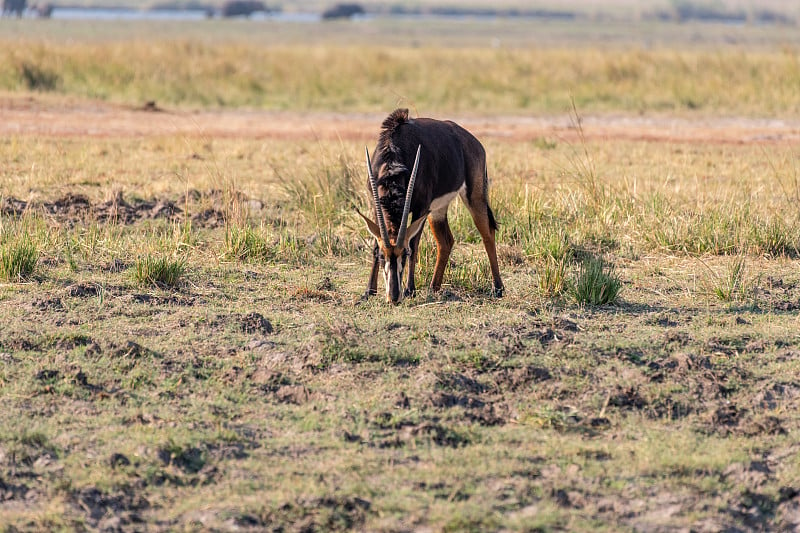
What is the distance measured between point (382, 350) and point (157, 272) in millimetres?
2414

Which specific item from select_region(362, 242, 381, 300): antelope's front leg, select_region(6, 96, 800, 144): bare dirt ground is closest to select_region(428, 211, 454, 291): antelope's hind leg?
select_region(362, 242, 381, 300): antelope's front leg

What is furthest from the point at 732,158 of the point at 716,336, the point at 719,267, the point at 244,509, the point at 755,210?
the point at 244,509

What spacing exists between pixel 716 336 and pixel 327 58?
22340 mm

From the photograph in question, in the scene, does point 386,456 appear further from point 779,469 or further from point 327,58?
point 327,58

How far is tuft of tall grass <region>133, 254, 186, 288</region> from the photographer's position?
27.0 feet

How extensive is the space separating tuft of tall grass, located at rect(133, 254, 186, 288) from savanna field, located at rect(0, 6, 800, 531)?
24mm

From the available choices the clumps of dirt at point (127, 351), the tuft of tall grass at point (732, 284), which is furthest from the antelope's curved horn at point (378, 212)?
the tuft of tall grass at point (732, 284)

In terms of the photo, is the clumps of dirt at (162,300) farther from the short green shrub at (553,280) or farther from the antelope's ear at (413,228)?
the short green shrub at (553,280)

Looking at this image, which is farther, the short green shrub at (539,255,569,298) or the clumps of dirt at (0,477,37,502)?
the short green shrub at (539,255,569,298)

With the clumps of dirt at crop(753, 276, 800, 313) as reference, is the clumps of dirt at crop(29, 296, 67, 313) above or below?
below

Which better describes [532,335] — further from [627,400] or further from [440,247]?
[440,247]

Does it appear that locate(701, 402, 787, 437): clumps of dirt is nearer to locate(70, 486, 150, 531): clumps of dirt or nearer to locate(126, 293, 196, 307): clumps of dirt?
locate(70, 486, 150, 531): clumps of dirt

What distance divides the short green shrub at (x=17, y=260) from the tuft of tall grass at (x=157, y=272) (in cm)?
83

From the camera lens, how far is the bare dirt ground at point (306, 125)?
17109 millimetres
